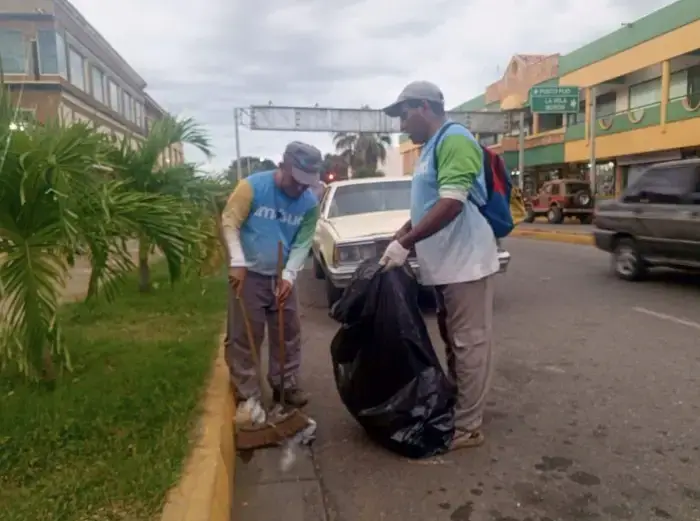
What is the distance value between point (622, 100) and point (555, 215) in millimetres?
7223

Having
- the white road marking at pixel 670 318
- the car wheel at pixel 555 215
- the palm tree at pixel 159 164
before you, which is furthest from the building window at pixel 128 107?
the white road marking at pixel 670 318

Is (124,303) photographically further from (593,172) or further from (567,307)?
(593,172)

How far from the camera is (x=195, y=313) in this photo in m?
6.53

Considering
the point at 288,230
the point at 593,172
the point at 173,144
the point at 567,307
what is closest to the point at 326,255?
the point at 173,144

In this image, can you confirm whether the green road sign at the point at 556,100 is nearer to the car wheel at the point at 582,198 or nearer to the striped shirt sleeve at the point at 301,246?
the car wheel at the point at 582,198

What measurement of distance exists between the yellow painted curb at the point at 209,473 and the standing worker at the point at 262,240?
0.83 feet

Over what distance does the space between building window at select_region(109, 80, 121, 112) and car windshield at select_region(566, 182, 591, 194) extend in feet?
73.0

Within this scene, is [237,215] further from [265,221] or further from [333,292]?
[333,292]

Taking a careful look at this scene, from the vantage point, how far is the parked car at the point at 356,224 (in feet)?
22.3

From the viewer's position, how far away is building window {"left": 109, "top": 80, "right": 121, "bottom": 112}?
33.1 metres

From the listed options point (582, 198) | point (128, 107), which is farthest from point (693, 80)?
point (128, 107)

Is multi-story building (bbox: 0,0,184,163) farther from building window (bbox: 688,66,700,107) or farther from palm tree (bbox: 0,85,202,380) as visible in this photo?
building window (bbox: 688,66,700,107)

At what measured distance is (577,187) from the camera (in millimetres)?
24672

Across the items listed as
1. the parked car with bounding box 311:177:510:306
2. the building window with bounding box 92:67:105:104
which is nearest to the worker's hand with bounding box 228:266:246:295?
the parked car with bounding box 311:177:510:306
